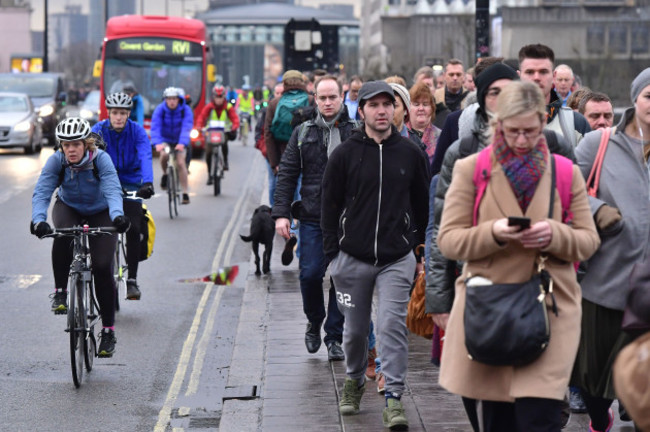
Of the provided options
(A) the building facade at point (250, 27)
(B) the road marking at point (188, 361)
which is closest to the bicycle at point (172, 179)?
(B) the road marking at point (188, 361)

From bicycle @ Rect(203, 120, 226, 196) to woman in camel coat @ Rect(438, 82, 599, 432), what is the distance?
16860 mm

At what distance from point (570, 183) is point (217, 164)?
1785 centimetres

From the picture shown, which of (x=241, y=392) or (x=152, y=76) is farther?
(x=152, y=76)

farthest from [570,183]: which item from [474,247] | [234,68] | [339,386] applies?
[234,68]

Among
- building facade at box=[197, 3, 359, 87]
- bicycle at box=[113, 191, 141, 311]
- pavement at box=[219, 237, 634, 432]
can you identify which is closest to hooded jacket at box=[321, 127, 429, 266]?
pavement at box=[219, 237, 634, 432]

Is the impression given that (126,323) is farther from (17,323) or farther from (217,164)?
(217,164)

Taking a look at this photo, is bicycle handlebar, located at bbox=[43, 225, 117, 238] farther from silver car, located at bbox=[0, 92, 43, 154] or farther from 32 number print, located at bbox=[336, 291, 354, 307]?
silver car, located at bbox=[0, 92, 43, 154]

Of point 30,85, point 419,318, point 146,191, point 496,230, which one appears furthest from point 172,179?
point 30,85

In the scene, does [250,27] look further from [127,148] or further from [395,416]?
[395,416]

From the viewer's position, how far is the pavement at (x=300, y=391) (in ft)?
22.6

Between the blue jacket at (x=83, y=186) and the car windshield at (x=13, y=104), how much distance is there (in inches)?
974

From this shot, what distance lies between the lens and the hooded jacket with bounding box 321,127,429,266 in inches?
264

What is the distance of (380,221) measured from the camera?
6.72m

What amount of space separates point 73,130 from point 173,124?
400 inches
